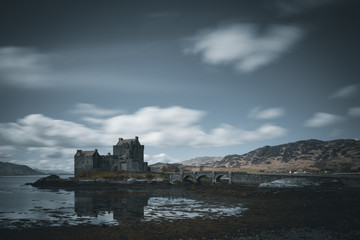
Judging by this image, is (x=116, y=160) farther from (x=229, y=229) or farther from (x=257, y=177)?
(x=229, y=229)

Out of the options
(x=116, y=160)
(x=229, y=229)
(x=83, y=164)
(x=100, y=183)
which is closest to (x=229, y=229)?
A: (x=229, y=229)

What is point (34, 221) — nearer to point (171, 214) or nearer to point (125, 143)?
point (171, 214)

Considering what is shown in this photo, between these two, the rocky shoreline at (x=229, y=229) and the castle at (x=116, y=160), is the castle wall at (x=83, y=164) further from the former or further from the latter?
the rocky shoreline at (x=229, y=229)

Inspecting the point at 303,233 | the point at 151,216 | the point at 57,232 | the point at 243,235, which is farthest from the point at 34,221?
the point at 303,233

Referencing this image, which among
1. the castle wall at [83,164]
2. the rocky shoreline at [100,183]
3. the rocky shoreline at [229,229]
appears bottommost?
the rocky shoreline at [100,183]

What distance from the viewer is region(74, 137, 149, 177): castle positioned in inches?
3957

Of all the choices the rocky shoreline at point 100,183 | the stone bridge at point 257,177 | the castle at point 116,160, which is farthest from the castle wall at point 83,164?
the stone bridge at point 257,177

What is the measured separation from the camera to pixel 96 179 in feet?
301

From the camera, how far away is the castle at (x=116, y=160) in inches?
3957

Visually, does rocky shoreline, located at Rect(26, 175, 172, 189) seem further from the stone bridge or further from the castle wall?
the stone bridge

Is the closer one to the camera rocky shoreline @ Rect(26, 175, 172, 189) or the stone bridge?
the stone bridge

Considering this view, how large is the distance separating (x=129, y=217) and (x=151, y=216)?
2.75m

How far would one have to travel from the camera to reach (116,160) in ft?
344

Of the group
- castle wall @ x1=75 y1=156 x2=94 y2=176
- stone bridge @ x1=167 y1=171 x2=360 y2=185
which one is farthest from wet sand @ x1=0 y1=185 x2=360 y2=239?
castle wall @ x1=75 y1=156 x2=94 y2=176
